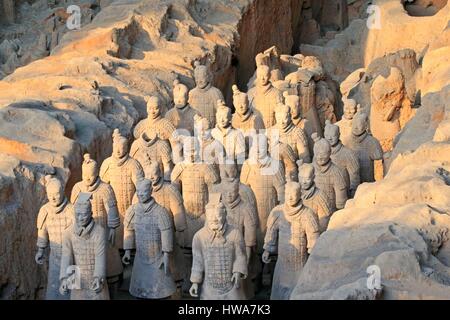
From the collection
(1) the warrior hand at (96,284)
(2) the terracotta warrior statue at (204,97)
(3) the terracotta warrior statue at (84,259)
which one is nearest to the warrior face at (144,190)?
(3) the terracotta warrior statue at (84,259)

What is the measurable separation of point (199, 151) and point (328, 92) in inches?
148

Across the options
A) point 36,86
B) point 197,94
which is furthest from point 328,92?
point 36,86

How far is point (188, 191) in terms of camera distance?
9422 mm

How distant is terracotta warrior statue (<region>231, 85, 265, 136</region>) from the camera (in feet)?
34.8

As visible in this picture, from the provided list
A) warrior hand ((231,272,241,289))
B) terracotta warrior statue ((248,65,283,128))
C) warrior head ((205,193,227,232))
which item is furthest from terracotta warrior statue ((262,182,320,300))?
terracotta warrior statue ((248,65,283,128))

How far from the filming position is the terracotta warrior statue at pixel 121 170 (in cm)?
931

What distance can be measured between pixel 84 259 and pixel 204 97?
155 inches

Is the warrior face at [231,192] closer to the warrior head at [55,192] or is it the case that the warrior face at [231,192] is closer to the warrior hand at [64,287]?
the warrior head at [55,192]

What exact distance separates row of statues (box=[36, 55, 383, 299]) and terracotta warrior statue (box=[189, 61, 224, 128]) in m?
0.56

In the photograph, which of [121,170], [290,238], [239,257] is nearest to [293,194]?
[290,238]

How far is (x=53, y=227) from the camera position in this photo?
828 centimetres

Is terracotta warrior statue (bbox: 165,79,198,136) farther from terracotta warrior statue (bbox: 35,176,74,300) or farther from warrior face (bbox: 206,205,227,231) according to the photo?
warrior face (bbox: 206,205,227,231)

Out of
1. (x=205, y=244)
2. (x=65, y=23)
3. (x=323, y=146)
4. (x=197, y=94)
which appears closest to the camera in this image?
(x=205, y=244)
